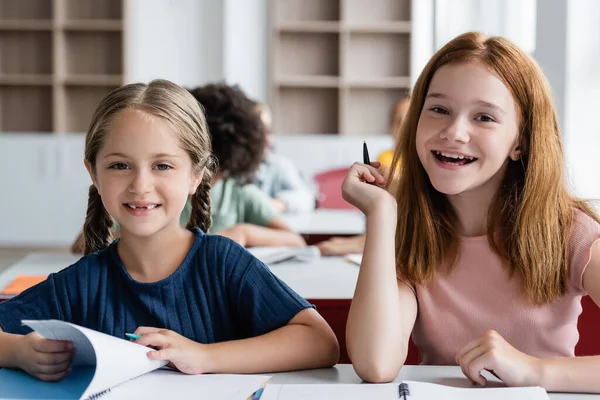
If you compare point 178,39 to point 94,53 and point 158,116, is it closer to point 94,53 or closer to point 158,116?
point 94,53

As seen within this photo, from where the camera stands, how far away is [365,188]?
4.58 feet

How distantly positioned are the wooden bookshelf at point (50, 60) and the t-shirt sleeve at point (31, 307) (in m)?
5.69

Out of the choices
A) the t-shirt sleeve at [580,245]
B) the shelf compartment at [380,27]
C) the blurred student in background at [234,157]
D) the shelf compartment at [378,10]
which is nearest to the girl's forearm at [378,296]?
the t-shirt sleeve at [580,245]

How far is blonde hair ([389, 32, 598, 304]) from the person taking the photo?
1.45 metres

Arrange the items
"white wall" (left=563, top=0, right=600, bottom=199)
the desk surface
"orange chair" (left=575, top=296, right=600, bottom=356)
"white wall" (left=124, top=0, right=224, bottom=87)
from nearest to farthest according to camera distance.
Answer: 1. the desk surface
2. "orange chair" (left=575, top=296, right=600, bottom=356)
3. "white wall" (left=563, top=0, right=600, bottom=199)
4. "white wall" (left=124, top=0, right=224, bottom=87)

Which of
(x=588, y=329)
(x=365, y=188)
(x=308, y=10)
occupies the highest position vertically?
(x=308, y=10)

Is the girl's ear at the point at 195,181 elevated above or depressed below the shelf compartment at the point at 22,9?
below

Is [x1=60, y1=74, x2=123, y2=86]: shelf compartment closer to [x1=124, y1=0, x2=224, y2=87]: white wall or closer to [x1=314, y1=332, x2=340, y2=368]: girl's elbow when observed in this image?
[x1=124, y1=0, x2=224, y2=87]: white wall

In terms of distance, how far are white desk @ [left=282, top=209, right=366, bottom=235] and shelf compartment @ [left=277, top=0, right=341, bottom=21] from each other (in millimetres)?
3188

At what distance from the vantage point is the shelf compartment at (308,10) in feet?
22.7

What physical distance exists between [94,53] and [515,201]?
236 inches

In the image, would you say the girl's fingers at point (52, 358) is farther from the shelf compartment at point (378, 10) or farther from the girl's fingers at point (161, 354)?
the shelf compartment at point (378, 10)

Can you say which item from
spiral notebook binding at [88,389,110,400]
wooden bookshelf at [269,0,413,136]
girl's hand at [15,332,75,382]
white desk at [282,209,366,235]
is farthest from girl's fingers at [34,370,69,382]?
wooden bookshelf at [269,0,413,136]

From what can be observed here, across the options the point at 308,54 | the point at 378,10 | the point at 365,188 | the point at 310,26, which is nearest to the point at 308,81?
the point at 308,54
